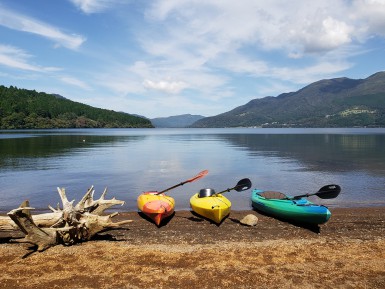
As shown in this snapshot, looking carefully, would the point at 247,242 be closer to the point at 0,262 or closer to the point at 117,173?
the point at 0,262

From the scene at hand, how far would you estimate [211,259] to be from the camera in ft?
39.8

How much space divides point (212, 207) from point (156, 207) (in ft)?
10.1

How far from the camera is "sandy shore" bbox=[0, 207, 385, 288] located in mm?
10312

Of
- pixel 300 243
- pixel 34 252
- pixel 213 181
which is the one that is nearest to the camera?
pixel 34 252

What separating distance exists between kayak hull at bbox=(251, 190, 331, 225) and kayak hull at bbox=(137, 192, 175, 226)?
19.0 feet

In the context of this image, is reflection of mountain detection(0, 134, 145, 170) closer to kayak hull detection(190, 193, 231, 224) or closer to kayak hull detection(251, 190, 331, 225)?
kayak hull detection(190, 193, 231, 224)

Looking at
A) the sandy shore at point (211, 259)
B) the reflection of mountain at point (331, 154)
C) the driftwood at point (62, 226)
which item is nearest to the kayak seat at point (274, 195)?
the sandy shore at point (211, 259)

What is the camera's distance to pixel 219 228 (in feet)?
53.7

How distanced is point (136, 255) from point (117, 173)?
86.9 ft

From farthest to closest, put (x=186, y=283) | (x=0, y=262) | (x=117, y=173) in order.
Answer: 1. (x=117, y=173)
2. (x=0, y=262)
3. (x=186, y=283)

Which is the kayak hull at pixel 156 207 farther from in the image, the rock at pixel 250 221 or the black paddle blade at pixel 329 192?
the black paddle blade at pixel 329 192

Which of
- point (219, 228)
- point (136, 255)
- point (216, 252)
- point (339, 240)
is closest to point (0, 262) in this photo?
point (136, 255)

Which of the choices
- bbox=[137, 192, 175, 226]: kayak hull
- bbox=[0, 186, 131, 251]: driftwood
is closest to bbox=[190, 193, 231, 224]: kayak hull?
bbox=[137, 192, 175, 226]: kayak hull

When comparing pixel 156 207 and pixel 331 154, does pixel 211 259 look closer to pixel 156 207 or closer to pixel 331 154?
pixel 156 207
